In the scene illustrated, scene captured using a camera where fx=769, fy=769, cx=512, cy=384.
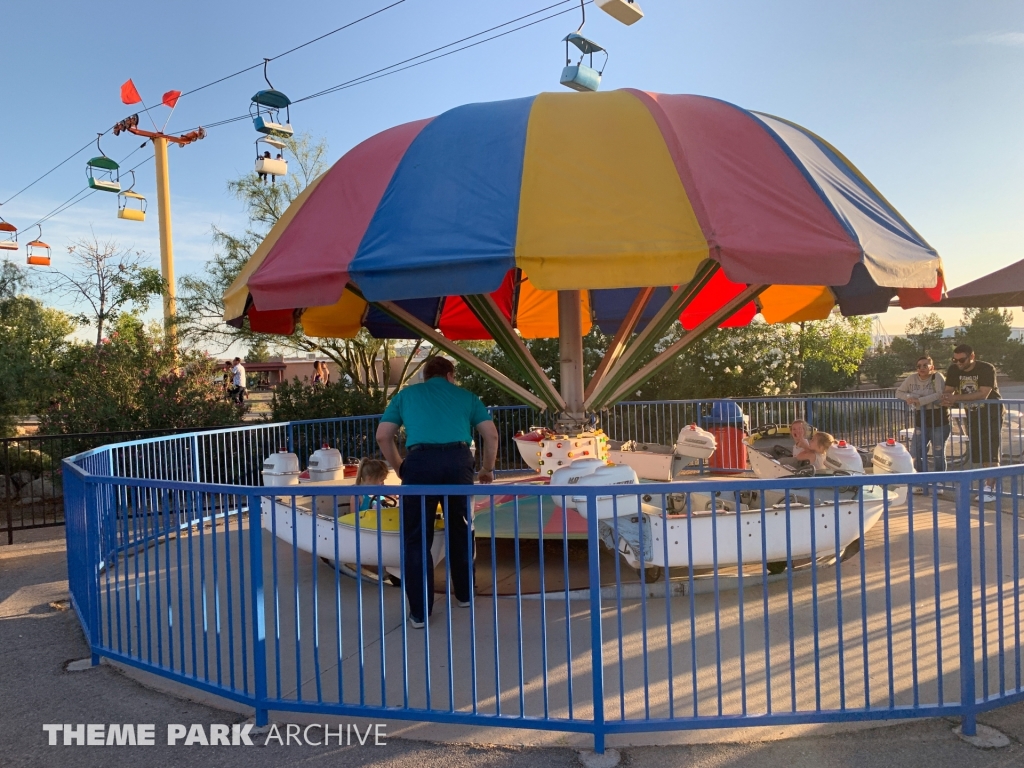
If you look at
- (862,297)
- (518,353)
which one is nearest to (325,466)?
(518,353)

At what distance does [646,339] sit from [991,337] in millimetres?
34521

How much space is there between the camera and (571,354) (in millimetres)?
8102

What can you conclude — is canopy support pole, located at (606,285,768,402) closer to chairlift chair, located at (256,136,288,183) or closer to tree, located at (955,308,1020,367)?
chairlift chair, located at (256,136,288,183)

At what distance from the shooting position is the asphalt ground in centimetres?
363

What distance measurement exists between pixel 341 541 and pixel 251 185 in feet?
52.8

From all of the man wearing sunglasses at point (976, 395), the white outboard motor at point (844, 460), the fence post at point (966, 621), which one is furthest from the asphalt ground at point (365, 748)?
the man wearing sunglasses at point (976, 395)

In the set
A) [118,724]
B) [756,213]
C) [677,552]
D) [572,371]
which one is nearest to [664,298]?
[572,371]

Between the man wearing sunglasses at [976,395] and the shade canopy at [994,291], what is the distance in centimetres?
80

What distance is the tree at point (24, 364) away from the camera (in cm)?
1551

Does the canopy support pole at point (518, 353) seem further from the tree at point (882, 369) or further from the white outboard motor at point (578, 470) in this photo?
the tree at point (882, 369)

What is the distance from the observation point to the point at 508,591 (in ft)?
20.2

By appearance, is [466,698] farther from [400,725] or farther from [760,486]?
[760,486]

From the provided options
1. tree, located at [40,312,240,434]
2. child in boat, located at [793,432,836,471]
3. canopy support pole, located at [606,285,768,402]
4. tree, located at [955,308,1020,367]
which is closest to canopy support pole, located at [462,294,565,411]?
canopy support pole, located at [606,285,768,402]

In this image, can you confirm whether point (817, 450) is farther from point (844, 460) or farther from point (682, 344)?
point (682, 344)
